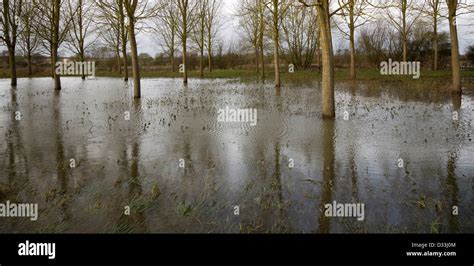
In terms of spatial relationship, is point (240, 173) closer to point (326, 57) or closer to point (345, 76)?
point (326, 57)

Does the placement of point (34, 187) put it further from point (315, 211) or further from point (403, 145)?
point (403, 145)

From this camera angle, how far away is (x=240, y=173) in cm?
643

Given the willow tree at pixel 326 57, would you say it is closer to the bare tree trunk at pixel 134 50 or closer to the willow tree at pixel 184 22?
the bare tree trunk at pixel 134 50

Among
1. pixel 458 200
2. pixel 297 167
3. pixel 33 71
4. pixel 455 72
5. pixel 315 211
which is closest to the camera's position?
pixel 315 211

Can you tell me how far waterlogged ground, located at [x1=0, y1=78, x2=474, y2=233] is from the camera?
14.8 ft

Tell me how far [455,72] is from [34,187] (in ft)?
67.6

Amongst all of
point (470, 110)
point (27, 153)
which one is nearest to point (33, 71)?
point (27, 153)

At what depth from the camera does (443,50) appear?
159 ft

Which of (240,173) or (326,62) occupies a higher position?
(326,62)
